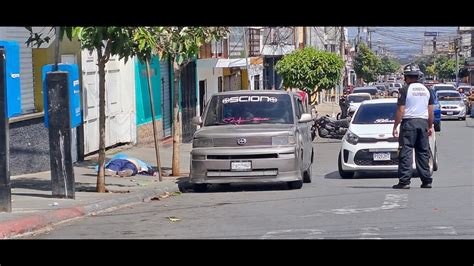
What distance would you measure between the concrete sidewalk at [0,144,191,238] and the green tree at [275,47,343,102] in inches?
715

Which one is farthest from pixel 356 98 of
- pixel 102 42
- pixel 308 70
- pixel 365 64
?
pixel 365 64

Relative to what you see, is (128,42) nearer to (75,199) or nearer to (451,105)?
(75,199)

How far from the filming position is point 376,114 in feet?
54.9

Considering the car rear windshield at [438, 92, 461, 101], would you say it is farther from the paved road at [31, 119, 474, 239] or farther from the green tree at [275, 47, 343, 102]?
the paved road at [31, 119, 474, 239]

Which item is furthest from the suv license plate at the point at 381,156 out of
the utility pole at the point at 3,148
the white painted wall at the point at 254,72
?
the white painted wall at the point at 254,72

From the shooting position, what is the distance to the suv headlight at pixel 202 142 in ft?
46.7

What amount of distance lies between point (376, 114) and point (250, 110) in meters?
2.91

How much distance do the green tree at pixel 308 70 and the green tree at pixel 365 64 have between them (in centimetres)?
5913

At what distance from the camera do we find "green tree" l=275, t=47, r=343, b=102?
121 ft
